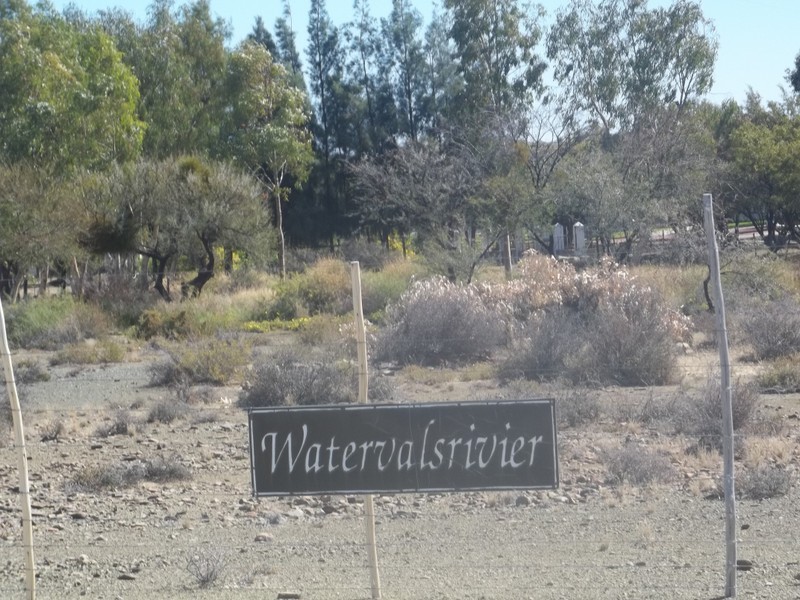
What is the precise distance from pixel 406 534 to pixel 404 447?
282 centimetres

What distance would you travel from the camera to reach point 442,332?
19.0 metres

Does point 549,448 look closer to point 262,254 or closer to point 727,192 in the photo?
point 262,254

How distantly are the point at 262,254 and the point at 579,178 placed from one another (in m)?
10.6

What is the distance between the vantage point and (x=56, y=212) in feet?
103

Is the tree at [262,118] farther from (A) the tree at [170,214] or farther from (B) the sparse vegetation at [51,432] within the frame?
(B) the sparse vegetation at [51,432]

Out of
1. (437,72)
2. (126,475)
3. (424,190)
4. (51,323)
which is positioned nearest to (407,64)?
(437,72)

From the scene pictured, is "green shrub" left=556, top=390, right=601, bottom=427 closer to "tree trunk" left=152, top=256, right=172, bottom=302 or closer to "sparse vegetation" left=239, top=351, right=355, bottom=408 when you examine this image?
"sparse vegetation" left=239, top=351, right=355, bottom=408

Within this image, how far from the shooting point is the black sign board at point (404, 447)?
6059 millimetres

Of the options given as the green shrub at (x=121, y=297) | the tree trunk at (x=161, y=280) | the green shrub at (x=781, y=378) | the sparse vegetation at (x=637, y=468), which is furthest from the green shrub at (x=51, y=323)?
the sparse vegetation at (x=637, y=468)

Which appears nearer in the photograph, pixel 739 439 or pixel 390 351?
pixel 739 439

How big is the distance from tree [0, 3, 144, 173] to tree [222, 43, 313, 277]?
6.88 m

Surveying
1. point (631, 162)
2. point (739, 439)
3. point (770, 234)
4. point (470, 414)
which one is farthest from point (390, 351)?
point (770, 234)

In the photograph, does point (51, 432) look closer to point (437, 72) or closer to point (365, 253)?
point (365, 253)

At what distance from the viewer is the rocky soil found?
281 inches
